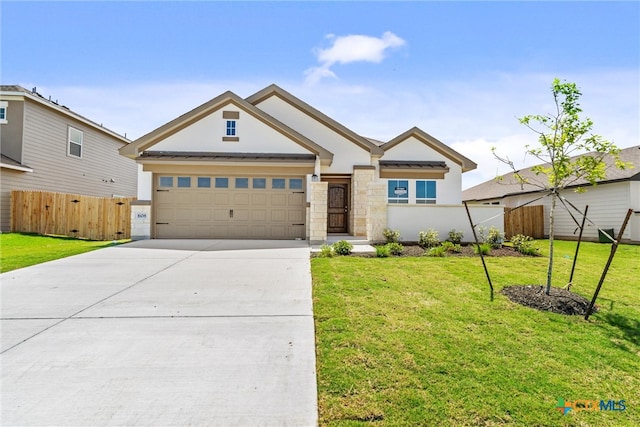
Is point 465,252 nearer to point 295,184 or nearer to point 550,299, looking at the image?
point 550,299

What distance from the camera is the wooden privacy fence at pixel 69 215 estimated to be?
14875 millimetres

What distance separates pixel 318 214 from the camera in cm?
1148

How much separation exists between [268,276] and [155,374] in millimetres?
3764

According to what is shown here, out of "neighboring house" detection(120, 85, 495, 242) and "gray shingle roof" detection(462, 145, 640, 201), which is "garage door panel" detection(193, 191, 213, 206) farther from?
"gray shingle roof" detection(462, 145, 640, 201)

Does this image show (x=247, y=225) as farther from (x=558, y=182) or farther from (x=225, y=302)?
(x=558, y=182)

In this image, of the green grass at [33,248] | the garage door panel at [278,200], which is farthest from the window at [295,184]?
the green grass at [33,248]

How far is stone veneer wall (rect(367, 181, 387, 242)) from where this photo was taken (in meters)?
11.6

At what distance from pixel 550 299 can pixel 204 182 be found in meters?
11.8

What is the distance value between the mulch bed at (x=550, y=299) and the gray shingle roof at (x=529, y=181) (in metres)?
1.86

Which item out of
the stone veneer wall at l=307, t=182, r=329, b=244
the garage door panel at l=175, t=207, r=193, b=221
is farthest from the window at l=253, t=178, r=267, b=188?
the garage door panel at l=175, t=207, r=193, b=221

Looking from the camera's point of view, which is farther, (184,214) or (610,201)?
(610,201)

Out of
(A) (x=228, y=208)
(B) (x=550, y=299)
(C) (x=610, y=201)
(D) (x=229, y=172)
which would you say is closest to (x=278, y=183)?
(D) (x=229, y=172)

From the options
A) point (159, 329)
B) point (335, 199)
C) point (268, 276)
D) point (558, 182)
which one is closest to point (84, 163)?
point (335, 199)

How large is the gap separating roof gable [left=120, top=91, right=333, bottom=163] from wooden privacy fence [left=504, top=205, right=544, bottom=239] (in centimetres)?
1179
